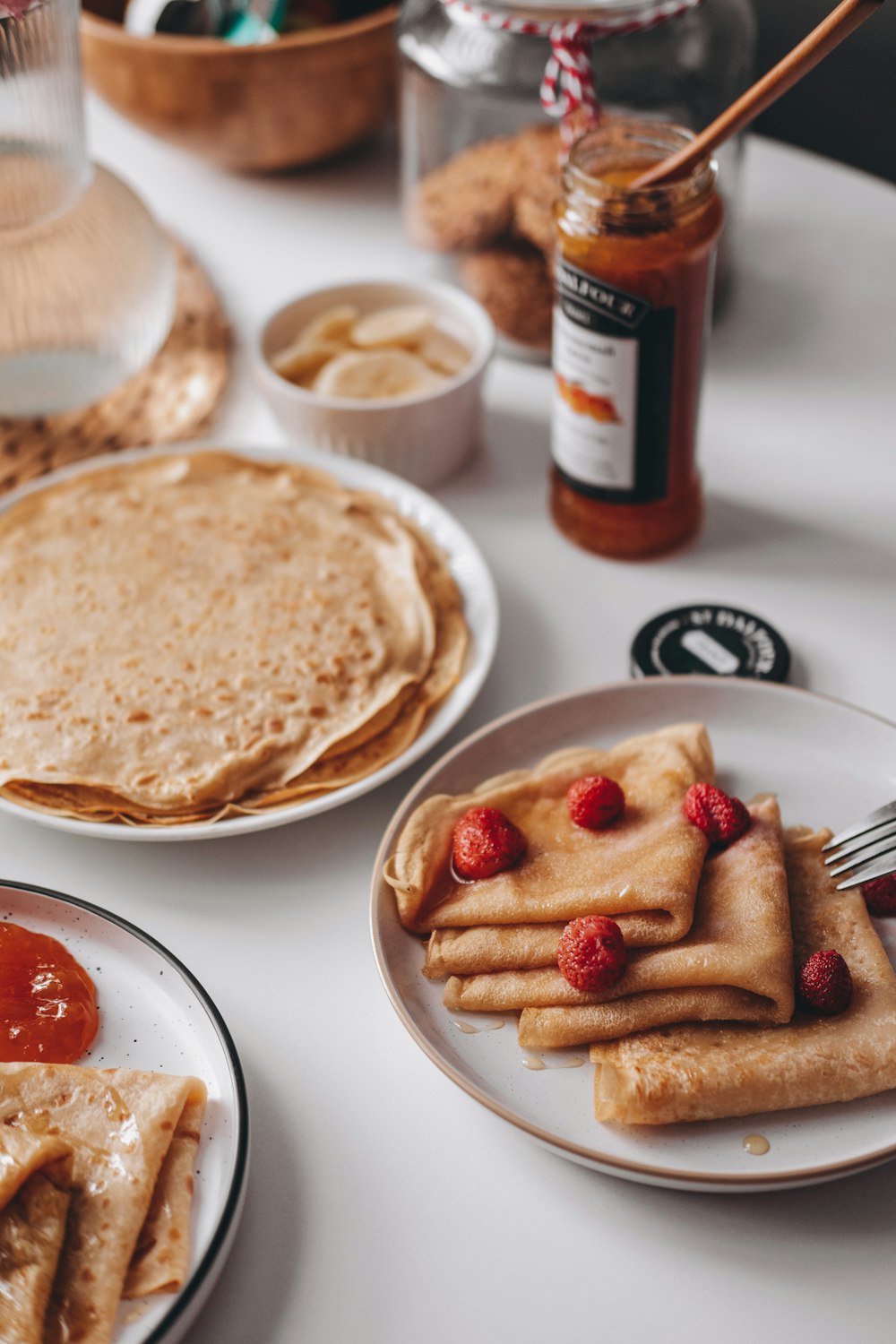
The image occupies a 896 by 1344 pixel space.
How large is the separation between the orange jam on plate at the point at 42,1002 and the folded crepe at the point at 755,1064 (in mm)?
390

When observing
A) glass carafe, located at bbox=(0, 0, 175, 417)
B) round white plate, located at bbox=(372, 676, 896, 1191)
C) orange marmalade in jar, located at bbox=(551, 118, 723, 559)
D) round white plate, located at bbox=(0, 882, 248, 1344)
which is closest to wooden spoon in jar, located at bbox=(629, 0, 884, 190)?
orange marmalade in jar, located at bbox=(551, 118, 723, 559)

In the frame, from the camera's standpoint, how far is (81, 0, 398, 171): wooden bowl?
1790 mm

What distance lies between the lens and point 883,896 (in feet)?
3.27

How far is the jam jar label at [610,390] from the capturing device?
4.00 ft

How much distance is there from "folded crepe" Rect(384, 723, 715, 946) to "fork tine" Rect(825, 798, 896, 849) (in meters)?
0.12

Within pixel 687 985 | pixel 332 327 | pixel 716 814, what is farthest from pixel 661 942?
pixel 332 327

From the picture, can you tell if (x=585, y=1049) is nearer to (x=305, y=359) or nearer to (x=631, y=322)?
(x=631, y=322)

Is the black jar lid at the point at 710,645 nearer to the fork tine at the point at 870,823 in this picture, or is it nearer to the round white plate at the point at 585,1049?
the round white plate at the point at 585,1049

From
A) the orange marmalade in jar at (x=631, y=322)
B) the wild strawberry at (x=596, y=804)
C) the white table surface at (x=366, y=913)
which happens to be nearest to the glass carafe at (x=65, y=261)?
the white table surface at (x=366, y=913)

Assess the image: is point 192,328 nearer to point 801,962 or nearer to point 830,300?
point 830,300

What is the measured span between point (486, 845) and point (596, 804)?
0.33ft

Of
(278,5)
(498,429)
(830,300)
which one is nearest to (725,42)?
(830,300)

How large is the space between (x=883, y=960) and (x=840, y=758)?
0.24 m

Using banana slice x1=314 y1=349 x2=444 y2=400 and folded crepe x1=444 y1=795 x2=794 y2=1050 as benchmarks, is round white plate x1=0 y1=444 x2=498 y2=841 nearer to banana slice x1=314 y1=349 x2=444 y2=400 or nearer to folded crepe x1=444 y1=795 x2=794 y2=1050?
banana slice x1=314 y1=349 x2=444 y2=400
